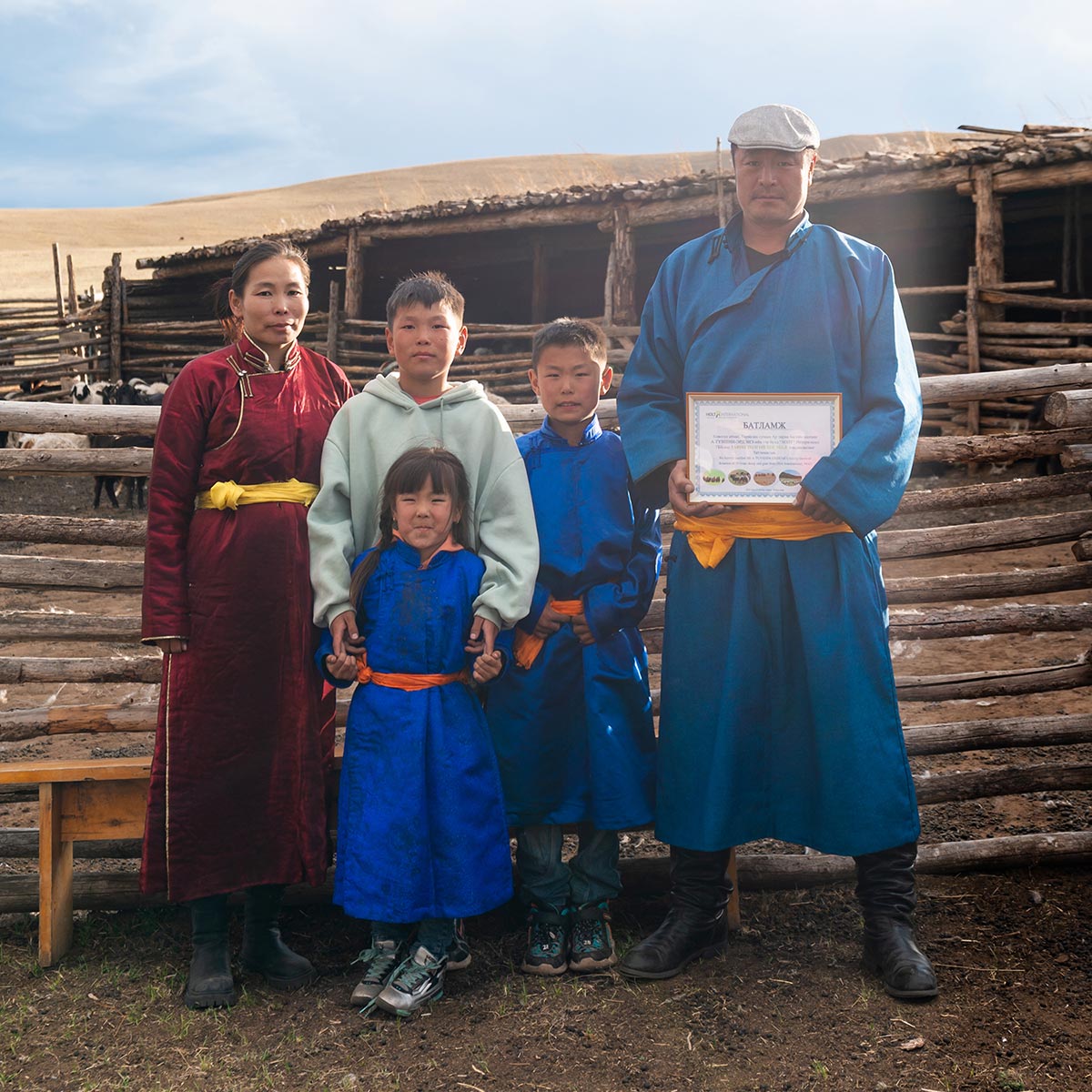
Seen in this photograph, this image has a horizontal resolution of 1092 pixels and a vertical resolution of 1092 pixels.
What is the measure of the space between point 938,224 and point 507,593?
10.4 metres

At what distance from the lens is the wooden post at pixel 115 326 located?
14820mm

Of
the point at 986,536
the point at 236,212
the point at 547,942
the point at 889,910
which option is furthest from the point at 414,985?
the point at 236,212

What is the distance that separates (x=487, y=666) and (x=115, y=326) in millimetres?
13920

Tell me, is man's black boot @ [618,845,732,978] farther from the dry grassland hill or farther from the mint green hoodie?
the dry grassland hill

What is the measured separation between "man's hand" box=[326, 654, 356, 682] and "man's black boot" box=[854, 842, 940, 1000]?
136 centimetres

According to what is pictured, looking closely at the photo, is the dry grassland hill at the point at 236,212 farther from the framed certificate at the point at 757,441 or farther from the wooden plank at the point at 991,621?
the framed certificate at the point at 757,441

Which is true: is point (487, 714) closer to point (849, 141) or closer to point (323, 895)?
point (323, 895)

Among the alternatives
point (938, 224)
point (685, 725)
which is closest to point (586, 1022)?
point (685, 725)

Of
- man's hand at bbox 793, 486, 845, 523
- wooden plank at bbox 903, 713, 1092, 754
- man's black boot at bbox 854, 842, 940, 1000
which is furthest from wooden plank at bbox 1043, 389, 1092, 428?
man's black boot at bbox 854, 842, 940, 1000

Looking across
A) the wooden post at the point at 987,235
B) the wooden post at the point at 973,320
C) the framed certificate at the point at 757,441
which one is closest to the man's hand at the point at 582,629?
the framed certificate at the point at 757,441

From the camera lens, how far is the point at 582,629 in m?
2.75

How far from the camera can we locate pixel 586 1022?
8.43ft

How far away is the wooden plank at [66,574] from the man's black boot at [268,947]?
1404 millimetres

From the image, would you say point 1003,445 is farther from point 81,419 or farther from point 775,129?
point 81,419
